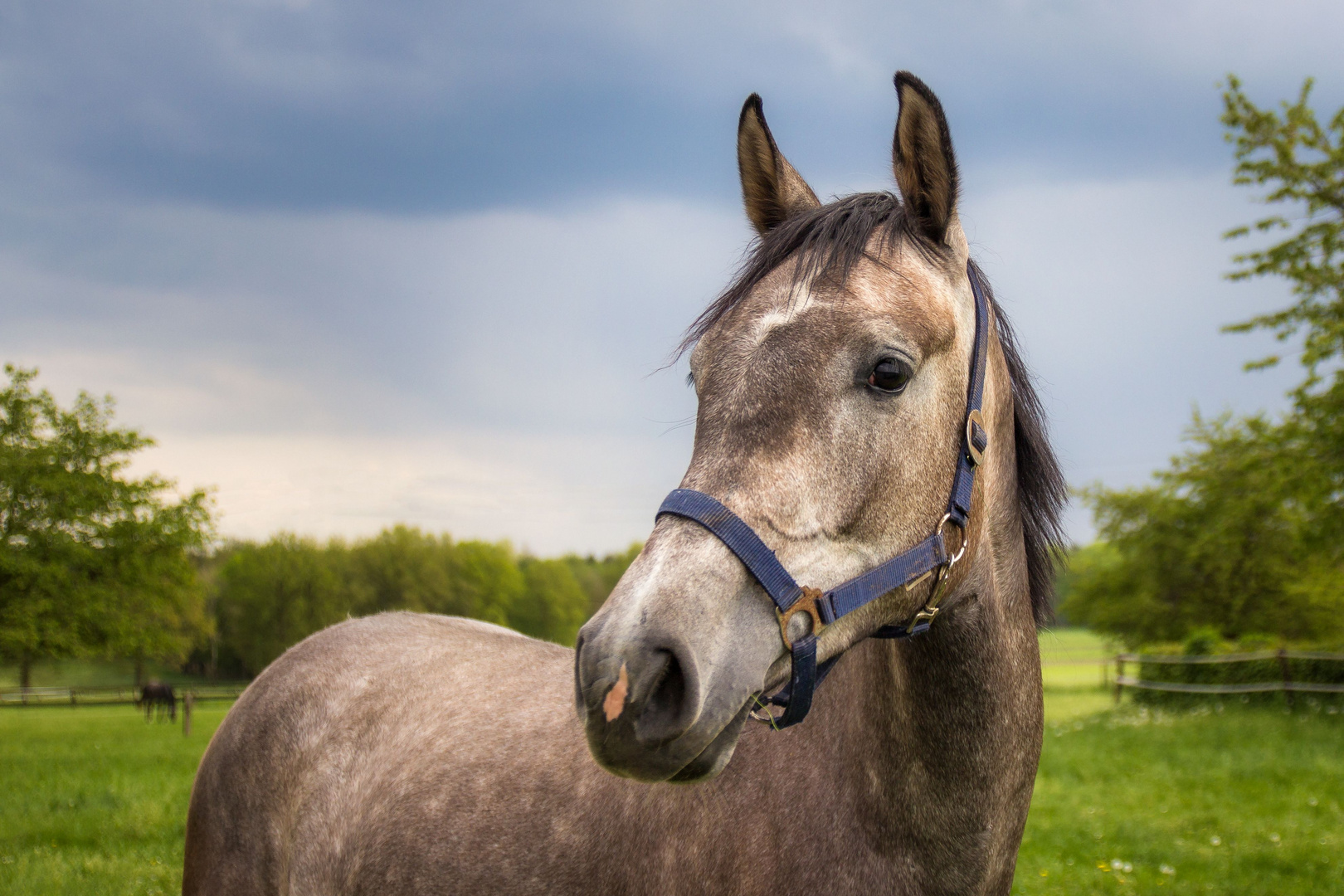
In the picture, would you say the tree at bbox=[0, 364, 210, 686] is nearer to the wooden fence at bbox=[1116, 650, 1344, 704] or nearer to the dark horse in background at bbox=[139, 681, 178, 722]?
the dark horse in background at bbox=[139, 681, 178, 722]

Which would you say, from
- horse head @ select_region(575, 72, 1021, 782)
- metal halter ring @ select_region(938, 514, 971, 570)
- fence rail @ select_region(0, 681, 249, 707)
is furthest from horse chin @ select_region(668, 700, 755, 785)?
fence rail @ select_region(0, 681, 249, 707)

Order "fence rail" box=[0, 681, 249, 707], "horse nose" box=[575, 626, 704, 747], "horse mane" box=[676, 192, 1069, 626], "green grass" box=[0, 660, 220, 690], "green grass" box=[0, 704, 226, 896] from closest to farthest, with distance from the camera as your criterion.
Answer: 1. "horse nose" box=[575, 626, 704, 747]
2. "horse mane" box=[676, 192, 1069, 626]
3. "green grass" box=[0, 704, 226, 896]
4. "fence rail" box=[0, 681, 249, 707]
5. "green grass" box=[0, 660, 220, 690]

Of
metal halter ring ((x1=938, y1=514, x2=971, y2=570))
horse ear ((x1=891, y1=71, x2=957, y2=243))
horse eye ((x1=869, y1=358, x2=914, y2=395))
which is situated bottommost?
metal halter ring ((x1=938, y1=514, x2=971, y2=570))

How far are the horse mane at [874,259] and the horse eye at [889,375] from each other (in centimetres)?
24

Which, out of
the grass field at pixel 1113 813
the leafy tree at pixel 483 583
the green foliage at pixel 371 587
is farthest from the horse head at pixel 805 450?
the leafy tree at pixel 483 583

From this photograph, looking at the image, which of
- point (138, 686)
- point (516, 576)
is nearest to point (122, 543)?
point (138, 686)

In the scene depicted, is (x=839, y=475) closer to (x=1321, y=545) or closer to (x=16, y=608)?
(x=1321, y=545)

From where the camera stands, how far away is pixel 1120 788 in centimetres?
1078

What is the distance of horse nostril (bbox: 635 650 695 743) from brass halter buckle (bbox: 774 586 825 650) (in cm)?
26

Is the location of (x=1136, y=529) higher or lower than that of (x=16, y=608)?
higher

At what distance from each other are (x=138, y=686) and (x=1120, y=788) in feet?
139

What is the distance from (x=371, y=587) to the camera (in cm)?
5116

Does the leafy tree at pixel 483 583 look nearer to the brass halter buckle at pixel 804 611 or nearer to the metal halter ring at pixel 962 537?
the metal halter ring at pixel 962 537

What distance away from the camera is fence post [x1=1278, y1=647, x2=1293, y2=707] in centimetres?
1873
